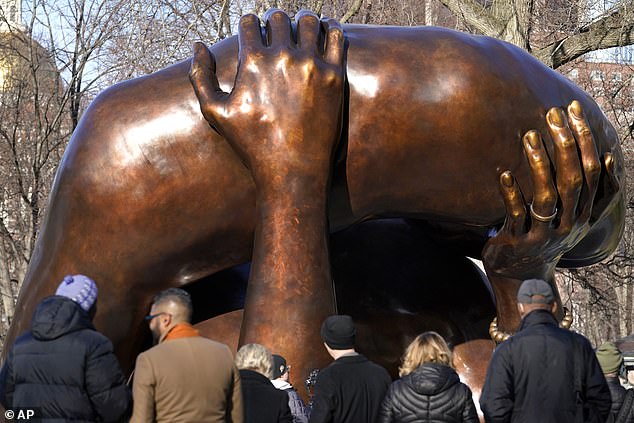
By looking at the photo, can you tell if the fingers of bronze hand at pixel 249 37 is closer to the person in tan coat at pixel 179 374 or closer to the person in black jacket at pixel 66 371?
the person in tan coat at pixel 179 374

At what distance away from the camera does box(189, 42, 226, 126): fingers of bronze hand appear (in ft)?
18.4

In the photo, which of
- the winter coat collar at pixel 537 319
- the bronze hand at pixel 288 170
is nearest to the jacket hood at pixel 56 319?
the bronze hand at pixel 288 170

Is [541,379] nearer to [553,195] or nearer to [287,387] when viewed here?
[287,387]

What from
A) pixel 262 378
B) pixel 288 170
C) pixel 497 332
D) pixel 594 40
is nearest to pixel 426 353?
pixel 262 378

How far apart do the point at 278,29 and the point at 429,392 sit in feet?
7.42

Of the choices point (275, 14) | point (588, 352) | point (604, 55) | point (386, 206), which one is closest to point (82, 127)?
point (275, 14)

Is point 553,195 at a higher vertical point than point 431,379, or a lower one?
higher

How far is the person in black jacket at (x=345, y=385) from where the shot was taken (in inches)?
188

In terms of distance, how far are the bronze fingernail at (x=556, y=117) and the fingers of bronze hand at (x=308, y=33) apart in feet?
4.46

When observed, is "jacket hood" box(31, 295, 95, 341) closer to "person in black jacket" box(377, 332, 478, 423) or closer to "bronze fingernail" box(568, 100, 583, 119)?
"person in black jacket" box(377, 332, 478, 423)

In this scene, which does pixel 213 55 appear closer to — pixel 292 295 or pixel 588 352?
pixel 292 295

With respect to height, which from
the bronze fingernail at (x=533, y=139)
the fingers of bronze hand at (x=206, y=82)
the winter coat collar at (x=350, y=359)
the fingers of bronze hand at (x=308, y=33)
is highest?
the fingers of bronze hand at (x=308, y=33)

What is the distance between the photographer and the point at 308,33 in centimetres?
575

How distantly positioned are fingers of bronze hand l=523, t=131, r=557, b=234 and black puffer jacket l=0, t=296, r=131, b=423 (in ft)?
9.17
